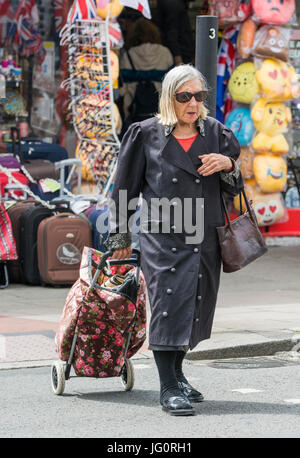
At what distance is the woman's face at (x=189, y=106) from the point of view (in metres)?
5.99

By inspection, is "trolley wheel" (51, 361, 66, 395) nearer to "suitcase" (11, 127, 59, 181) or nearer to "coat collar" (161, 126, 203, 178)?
"coat collar" (161, 126, 203, 178)

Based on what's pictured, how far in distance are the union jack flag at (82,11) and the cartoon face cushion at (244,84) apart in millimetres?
2534

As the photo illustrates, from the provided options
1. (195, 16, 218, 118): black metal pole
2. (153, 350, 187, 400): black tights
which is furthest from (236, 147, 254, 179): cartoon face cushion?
(153, 350, 187, 400): black tights

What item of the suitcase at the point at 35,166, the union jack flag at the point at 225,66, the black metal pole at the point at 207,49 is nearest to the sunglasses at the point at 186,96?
the black metal pole at the point at 207,49

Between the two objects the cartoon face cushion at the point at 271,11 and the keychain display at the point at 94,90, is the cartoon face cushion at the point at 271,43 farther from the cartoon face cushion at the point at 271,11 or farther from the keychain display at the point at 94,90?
the keychain display at the point at 94,90

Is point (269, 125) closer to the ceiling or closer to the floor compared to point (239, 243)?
closer to the floor

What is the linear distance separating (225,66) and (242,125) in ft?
3.18

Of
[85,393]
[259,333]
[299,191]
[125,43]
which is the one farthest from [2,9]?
[85,393]

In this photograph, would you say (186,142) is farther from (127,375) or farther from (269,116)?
(269,116)

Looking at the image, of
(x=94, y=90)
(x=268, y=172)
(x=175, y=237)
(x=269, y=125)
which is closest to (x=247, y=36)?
(x=269, y=125)

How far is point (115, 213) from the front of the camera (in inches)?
241

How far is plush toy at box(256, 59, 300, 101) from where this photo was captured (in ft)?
44.0

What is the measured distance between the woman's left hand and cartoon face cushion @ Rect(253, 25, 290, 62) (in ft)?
25.4

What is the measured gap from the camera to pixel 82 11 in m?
11.8
